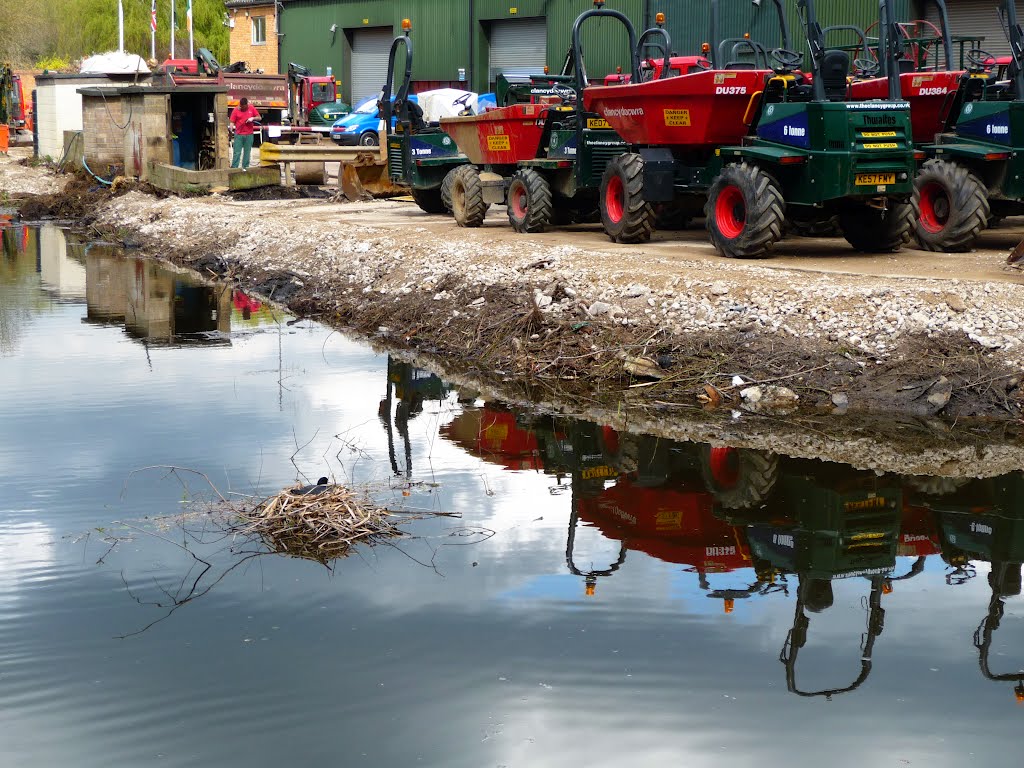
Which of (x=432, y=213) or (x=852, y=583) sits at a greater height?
(x=432, y=213)

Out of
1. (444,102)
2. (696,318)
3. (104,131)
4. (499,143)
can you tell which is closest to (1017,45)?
(696,318)

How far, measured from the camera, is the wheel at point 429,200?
70.1 ft

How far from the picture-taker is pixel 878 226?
14.3 metres

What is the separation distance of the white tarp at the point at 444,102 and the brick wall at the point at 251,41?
17.3 metres

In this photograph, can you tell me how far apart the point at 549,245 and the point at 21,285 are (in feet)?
24.7

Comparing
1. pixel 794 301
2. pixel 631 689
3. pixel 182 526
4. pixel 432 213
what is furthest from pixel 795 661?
pixel 432 213

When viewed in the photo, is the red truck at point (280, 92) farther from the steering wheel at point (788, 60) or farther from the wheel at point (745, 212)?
the wheel at point (745, 212)

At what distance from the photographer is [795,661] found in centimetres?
614

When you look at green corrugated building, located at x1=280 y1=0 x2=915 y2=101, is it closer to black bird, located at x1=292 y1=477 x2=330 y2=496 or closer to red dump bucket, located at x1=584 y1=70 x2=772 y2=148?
red dump bucket, located at x1=584 y1=70 x2=772 y2=148

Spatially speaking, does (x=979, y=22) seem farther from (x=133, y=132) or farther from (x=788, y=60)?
(x=133, y=132)

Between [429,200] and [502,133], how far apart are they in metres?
3.86

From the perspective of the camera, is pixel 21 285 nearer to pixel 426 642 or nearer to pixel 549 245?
pixel 549 245

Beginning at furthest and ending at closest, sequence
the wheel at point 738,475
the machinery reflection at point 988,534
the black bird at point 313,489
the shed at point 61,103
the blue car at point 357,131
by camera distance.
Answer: the blue car at point 357,131 < the shed at point 61,103 < the wheel at point 738,475 < the black bird at point 313,489 < the machinery reflection at point 988,534

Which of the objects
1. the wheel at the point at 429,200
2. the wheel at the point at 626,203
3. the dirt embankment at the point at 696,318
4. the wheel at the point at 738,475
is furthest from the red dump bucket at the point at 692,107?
the wheel at the point at 429,200
